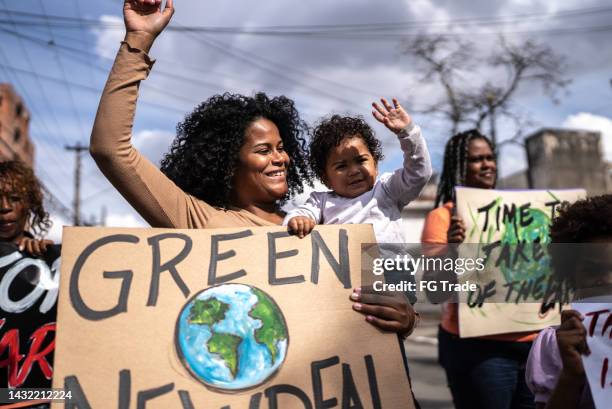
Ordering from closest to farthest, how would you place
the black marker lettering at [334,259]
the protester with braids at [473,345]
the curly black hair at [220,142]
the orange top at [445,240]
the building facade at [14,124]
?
the black marker lettering at [334,259] < the curly black hair at [220,142] < the protester with braids at [473,345] < the orange top at [445,240] < the building facade at [14,124]

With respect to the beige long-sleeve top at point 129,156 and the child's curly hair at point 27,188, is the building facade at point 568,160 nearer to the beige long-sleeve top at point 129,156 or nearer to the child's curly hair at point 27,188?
the child's curly hair at point 27,188

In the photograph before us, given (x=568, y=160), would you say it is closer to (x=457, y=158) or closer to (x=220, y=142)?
(x=457, y=158)

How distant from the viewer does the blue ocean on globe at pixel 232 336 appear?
61.0 inches

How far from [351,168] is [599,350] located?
124cm

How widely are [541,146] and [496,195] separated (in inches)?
978

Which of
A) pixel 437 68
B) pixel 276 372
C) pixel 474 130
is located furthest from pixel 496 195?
pixel 437 68

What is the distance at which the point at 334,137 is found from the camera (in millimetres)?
2549

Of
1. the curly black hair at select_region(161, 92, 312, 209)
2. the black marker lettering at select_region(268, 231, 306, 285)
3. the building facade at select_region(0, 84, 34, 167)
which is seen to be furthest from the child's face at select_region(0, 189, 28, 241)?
the building facade at select_region(0, 84, 34, 167)

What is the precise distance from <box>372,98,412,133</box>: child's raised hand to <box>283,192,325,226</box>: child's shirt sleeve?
0.44 meters

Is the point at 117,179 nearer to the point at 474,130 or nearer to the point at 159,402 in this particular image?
the point at 159,402

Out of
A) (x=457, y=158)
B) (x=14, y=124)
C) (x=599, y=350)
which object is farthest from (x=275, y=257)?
(x=14, y=124)

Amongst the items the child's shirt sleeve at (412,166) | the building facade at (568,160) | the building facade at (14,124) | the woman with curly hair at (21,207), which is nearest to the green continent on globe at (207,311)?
the child's shirt sleeve at (412,166)

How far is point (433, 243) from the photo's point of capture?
2.85 meters

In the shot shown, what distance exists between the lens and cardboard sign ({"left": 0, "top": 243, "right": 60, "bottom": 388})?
7.26 ft
